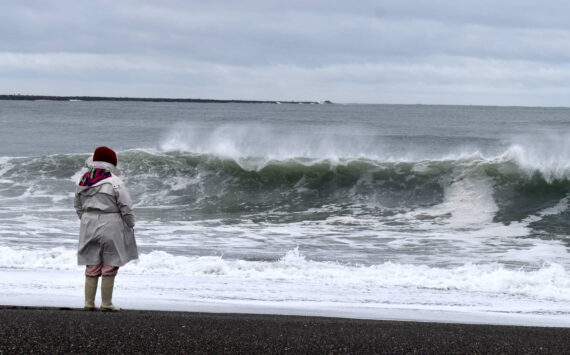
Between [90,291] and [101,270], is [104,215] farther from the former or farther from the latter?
[90,291]

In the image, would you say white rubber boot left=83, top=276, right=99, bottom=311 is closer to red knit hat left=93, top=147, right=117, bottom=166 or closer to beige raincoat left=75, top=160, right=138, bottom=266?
beige raincoat left=75, top=160, right=138, bottom=266

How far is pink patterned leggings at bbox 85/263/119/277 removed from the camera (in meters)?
6.45

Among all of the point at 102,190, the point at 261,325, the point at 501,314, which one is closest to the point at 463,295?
the point at 501,314

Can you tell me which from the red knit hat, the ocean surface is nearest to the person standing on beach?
the red knit hat

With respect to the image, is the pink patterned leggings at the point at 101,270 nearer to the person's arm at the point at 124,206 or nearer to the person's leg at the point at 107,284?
the person's leg at the point at 107,284

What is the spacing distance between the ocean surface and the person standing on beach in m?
1.32

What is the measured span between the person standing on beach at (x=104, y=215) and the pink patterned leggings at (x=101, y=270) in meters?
0.04

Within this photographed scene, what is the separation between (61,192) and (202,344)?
16.0 m

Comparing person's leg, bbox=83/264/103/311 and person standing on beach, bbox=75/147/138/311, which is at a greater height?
person standing on beach, bbox=75/147/138/311

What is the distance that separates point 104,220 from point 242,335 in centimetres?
163

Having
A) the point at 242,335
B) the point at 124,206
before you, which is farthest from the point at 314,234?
the point at 242,335

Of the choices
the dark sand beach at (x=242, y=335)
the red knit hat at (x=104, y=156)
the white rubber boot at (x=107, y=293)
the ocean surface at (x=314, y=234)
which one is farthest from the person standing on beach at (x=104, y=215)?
the ocean surface at (x=314, y=234)

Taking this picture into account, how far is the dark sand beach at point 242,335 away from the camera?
4930 mm

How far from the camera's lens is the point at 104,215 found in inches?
248
